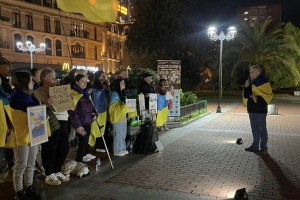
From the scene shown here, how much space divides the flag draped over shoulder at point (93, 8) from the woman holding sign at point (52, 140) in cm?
192

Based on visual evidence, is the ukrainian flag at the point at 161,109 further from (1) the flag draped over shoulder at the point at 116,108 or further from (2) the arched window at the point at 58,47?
(2) the arched window at the point at 58,47

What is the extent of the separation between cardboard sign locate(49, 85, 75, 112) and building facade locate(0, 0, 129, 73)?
1089 inches

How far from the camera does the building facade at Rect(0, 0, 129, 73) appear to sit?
130 ft

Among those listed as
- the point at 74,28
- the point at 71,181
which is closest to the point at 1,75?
the point at 71,181

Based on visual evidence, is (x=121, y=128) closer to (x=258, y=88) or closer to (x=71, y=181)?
(x=71, y=181)

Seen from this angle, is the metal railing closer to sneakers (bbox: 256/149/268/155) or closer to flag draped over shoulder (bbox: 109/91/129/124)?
sneakers (bbox: 256/149/268/155)

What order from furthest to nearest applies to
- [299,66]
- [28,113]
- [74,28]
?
[74,28] < [299,66] < [28,113]

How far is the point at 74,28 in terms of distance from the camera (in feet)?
167

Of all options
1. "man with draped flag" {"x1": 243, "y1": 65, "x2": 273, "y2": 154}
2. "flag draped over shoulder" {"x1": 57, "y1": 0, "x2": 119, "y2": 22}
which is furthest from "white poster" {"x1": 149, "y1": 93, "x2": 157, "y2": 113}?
"man with draped flag" {"x1": 243, "y1": 65, "x2": 273, "y2": 154}

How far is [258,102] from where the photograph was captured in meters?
7.37

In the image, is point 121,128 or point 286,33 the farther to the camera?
point 286,33

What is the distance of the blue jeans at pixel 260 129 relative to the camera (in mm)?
7423

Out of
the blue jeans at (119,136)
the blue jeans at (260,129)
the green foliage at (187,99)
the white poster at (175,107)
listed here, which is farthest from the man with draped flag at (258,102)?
the green foliage at (187,99)

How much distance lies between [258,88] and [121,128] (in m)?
3.51
